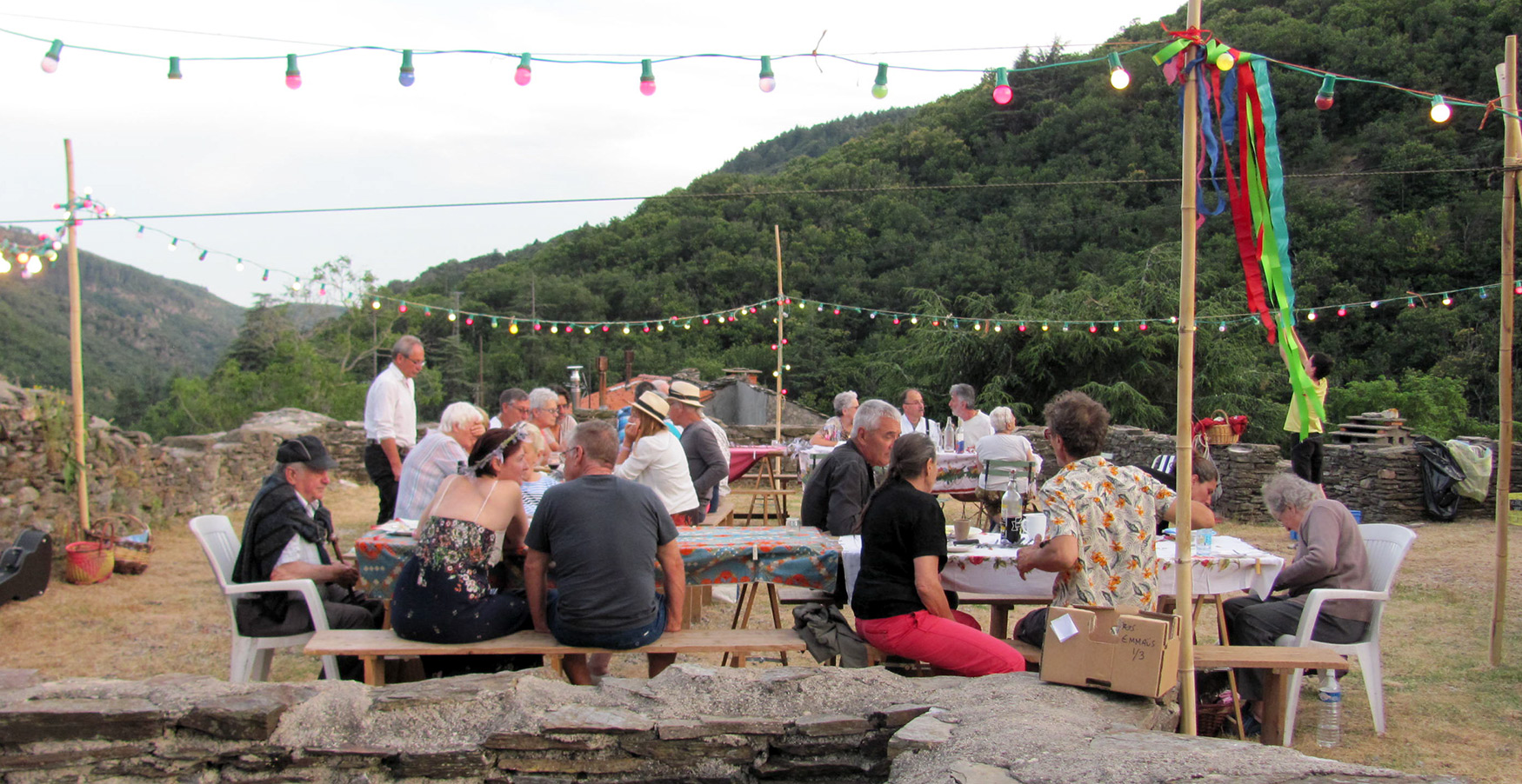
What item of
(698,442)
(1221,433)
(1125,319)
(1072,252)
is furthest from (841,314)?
(698,442)

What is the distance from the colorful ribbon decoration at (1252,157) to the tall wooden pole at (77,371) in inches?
269

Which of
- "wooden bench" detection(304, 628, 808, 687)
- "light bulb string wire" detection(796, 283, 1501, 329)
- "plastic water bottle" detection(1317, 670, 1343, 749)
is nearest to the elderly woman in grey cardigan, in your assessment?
"plastic water bottle" detection(1317, 670, 1343, 749)

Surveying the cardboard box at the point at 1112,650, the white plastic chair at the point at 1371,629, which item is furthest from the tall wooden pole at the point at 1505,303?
the cardboard box at the point at 1112,650

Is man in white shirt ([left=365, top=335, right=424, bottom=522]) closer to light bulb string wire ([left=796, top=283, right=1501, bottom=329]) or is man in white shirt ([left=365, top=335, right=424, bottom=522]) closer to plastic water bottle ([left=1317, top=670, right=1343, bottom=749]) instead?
plastic water bottle ([left=1317, top=670, right=1343, bottom=749])

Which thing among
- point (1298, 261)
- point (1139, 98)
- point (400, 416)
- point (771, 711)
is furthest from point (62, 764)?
point (1139, 98)

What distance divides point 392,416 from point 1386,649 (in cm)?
529

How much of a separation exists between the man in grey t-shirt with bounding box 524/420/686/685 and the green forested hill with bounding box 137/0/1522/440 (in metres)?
17.5

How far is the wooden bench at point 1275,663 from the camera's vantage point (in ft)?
9.80

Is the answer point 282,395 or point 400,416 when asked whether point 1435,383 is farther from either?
point 282,395

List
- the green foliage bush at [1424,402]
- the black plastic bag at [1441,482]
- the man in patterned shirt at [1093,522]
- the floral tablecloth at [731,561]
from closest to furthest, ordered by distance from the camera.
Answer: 1. the man in patterned shirt at [1093,522]
2. the floral tablecloth at [731,561]
3. the black plastic bag at [1441,482]
4. the green foliage bush at [1424,402]

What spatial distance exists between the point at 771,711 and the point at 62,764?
6.04ft

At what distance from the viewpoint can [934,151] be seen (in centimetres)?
3072

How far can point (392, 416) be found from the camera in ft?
17.7

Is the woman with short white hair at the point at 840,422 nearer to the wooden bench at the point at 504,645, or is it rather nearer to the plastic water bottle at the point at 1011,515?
the plastic water bottle at the point at 1011,515
